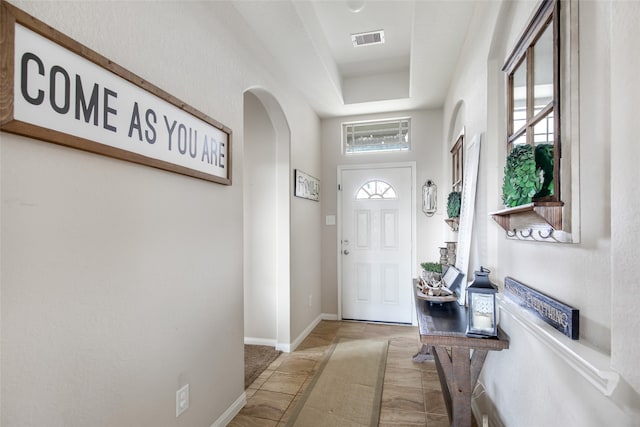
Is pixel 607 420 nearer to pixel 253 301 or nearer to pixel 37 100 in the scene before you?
pixel 37 100

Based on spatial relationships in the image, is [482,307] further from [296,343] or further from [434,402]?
[296,343]

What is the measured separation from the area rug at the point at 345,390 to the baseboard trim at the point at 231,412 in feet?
1.17

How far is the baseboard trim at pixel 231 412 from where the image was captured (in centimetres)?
188

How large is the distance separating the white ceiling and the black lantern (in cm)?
173

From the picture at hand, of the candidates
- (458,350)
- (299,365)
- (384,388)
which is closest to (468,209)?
(458,350)

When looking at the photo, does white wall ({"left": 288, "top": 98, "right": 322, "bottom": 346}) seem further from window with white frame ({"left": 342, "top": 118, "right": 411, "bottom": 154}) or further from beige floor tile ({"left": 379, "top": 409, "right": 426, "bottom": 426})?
beige floor tile ({"left": 379, "top": 409, "right": 426, "bottom": 426})

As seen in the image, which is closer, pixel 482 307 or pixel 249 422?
pixel 482 307

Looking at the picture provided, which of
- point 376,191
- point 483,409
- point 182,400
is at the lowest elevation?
point 483,409

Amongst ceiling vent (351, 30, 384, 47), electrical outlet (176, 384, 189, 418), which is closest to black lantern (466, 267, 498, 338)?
electrical outlet (176, 384, 189, 418)

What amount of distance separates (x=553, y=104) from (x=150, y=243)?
1659mm

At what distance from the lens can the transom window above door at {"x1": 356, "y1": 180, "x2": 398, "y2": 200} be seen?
12.9 feet

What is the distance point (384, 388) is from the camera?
2379mm

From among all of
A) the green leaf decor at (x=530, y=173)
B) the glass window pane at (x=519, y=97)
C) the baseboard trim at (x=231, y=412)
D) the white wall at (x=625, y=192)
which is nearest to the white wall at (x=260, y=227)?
the baseboard trim at (x=231, y=412)

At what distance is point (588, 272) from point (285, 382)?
2.22 meters
